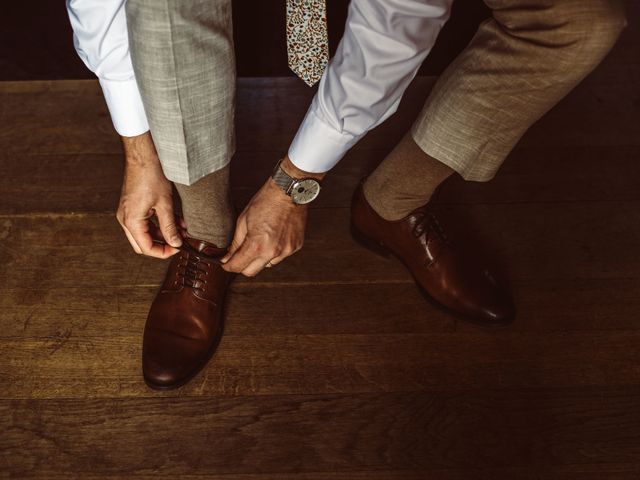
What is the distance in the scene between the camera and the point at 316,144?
0.90m

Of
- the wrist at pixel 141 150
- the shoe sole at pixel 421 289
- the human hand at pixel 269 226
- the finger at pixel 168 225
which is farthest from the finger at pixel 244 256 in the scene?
the shoe sole at pixel 421 289

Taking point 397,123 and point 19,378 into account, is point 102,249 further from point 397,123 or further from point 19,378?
point 397,123

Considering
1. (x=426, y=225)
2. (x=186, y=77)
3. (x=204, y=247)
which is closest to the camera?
(x=186, y=77)

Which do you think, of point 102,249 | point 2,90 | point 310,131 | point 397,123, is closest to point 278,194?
point 310,131

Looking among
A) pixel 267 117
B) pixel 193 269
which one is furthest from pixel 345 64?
pixel 267 117

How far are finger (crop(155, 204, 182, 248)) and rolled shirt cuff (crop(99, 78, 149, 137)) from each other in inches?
5.3

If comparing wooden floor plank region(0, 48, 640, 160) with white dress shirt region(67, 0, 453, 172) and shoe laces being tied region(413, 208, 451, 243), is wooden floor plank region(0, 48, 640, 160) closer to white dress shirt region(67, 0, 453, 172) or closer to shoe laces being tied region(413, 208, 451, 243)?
shoe laces being tied region(413, 208, 451, 243)

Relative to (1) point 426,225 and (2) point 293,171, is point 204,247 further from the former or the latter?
(1) point 426,225

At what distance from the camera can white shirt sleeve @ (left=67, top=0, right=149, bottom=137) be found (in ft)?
2.50

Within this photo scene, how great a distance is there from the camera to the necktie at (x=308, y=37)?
0.92m

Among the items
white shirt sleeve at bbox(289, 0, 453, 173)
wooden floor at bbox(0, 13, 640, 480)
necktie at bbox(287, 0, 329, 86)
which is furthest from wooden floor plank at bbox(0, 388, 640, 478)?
necktie at bbox(287, 0, 329, 86)

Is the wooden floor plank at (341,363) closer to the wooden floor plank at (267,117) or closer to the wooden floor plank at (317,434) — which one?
the wooden floor plank at (317,434)

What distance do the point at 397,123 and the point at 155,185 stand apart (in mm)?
723

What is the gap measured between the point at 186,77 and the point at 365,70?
27 centimetres
